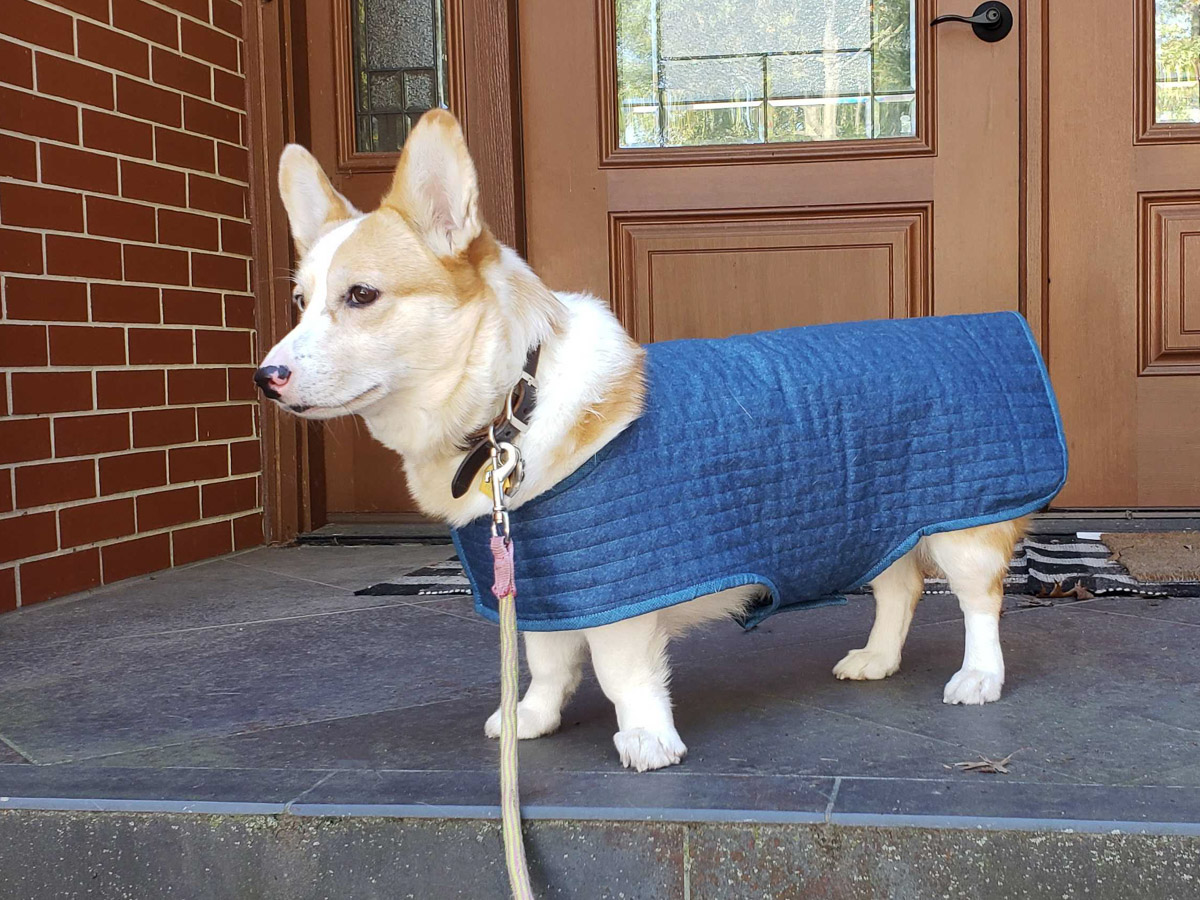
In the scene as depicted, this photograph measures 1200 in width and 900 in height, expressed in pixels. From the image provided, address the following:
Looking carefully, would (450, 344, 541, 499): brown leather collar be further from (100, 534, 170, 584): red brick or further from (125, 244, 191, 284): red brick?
(125, 244, 191, 284): red brick

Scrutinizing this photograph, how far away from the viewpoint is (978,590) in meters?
1.88

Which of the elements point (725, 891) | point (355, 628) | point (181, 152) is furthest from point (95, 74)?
point (725, 891)

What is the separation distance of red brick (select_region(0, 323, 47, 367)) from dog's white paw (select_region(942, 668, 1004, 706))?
2326 mm

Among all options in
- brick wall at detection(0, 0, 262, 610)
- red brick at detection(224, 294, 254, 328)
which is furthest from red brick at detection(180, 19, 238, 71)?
red brick at detection(224, 294, 254, 328)

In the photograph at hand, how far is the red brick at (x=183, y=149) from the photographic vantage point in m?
3.29

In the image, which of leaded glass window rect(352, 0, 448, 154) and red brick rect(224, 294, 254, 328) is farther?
leaded glass window rect(352, 0, 448, 154)

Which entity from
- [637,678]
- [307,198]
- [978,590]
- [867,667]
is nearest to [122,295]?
[307,198]

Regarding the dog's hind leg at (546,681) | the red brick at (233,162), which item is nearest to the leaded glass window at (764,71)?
the red brick at (233,162)

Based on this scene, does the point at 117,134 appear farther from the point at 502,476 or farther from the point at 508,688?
the point at 508,688

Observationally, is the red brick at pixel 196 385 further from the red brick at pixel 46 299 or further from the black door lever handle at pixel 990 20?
the black door lever handle at pixel 990 20

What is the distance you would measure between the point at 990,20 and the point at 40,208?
2.77 metres

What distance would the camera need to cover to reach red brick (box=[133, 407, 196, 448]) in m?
3.17

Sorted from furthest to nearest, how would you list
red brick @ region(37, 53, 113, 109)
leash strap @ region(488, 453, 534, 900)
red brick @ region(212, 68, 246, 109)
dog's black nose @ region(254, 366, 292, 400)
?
red brick @ region(212, 68, 246, 109)
red brick @ region(37, 53, 113, 109)
dog's black nose @ region(254, 366, 292, 400)
leash strap @ region(488, 453, 534, 900)

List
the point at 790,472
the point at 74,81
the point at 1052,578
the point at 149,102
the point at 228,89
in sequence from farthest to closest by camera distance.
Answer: the point at 228,89 → the point at 149,102 → the point at 74,81 → the point at 1052,578 → the point at 790,472
